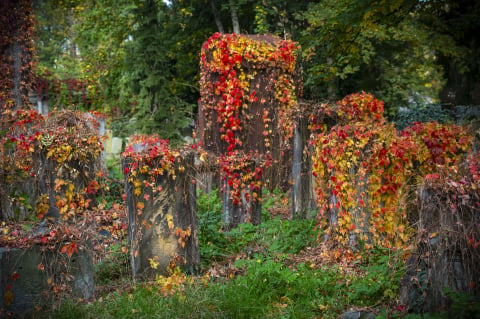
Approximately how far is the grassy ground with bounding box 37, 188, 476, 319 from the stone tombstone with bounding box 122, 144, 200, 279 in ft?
0.76

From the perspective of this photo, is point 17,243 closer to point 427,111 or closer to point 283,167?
point 283,167

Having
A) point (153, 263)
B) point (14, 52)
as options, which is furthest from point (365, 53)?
point (153, 263)

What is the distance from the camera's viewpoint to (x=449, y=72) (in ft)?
58.7

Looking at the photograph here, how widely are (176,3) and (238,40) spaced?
32.5ft

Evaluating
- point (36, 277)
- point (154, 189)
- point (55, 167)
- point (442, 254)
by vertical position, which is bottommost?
point (36, 277)

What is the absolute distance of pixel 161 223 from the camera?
5703mm

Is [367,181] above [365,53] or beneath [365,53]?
beneath

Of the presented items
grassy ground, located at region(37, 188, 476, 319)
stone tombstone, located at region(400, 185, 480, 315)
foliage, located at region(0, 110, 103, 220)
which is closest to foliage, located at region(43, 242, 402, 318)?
grassy ground, located at region(37, 188, 476, 319)

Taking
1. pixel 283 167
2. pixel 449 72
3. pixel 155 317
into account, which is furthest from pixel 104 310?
pixel 449 72

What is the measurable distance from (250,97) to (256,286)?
5.04m

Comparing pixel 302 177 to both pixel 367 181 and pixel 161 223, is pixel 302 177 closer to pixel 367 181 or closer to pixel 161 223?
pixel 367 181

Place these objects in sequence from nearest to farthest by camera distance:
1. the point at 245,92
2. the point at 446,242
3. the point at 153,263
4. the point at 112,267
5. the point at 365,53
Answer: the point at 446,242
the point at 153,263
the point at 112,267
the point at 245,92
the point at 365,53

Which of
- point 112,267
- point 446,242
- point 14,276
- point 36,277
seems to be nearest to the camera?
point 446,242

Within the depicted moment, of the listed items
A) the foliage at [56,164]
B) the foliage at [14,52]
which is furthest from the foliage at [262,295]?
the foliage at [14,52]
